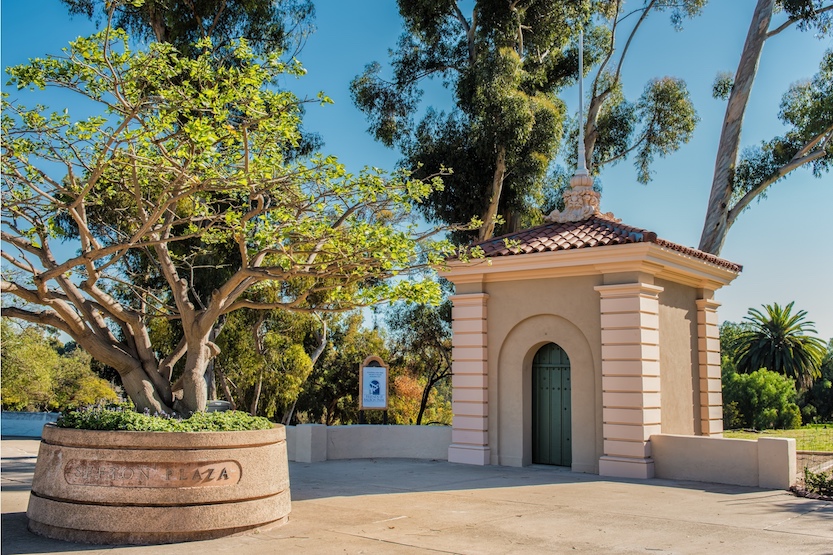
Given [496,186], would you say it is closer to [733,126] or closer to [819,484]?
[733,126]

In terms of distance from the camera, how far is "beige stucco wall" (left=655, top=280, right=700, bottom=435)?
14.9 metres

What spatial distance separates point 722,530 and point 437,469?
6933 mm

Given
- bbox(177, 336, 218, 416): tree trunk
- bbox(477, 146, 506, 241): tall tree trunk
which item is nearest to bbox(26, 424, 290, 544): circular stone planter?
bbox(177, 336, 218, 416): tree trunk

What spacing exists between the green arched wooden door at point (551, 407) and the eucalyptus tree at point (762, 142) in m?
14.1

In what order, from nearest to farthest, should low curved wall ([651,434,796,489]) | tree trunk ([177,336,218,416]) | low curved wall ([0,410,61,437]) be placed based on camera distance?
tree trunk ([177,336,218,416]), low curved wall ([651,434,796,489]), low curved wall ([0,410,61,437])

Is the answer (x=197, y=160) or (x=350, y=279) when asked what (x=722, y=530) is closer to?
(x=350, y=279)

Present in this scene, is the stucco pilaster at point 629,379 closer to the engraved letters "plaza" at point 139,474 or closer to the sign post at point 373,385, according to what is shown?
the sign post at point 373,385

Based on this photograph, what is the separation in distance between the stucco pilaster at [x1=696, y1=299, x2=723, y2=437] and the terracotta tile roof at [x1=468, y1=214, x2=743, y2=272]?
117 centimetres

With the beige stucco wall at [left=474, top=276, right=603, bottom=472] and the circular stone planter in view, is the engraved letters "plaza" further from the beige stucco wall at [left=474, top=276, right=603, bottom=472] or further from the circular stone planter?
the beige stucco wall at [left=474, top=276, right=603, bottom=472]

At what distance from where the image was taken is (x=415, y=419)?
37.9 metres

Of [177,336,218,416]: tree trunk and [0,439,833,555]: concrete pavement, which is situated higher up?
[177,336,218,416]: tree trunk

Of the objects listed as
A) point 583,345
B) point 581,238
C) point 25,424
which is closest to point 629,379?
point 583,345

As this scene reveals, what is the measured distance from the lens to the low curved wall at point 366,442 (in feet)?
55.2

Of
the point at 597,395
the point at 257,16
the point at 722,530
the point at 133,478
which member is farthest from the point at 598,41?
the point at 133,478
